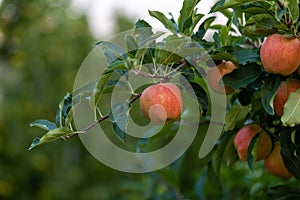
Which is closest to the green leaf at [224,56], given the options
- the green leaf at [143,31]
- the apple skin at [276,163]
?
the green leaf at [143,31]

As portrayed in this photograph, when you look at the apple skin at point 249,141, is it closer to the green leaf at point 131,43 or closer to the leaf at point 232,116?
the leaf at point 232,116

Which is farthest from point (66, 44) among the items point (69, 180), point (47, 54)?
point (69, 180)

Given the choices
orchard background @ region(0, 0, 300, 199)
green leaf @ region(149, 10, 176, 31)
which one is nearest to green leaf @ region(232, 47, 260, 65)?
orchard background @ region(0, 0, 300, 199)

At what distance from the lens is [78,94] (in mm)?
786

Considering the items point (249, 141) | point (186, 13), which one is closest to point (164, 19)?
point (186, 13)

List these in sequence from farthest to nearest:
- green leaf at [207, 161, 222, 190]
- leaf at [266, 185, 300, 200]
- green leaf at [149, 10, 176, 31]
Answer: green leaf at [207, 161, 222, 190] → leaf at [266, 185, 300, 200] → green leaf at [149, 10, 176, 31]

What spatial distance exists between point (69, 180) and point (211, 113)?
2.86m

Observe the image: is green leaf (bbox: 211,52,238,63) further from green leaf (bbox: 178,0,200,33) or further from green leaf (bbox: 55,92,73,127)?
green leaf (bbox: 55,92,73,127)

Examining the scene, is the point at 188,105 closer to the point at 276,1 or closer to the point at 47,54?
the point at 276,1

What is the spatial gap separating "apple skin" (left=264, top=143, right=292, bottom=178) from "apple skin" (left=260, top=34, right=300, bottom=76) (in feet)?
0.62

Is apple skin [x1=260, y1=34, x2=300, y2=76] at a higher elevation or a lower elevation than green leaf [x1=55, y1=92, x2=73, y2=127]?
lower

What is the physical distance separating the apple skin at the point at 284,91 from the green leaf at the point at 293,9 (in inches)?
3.6

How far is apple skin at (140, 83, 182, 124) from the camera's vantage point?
2.46ft

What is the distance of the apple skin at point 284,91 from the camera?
78cm
